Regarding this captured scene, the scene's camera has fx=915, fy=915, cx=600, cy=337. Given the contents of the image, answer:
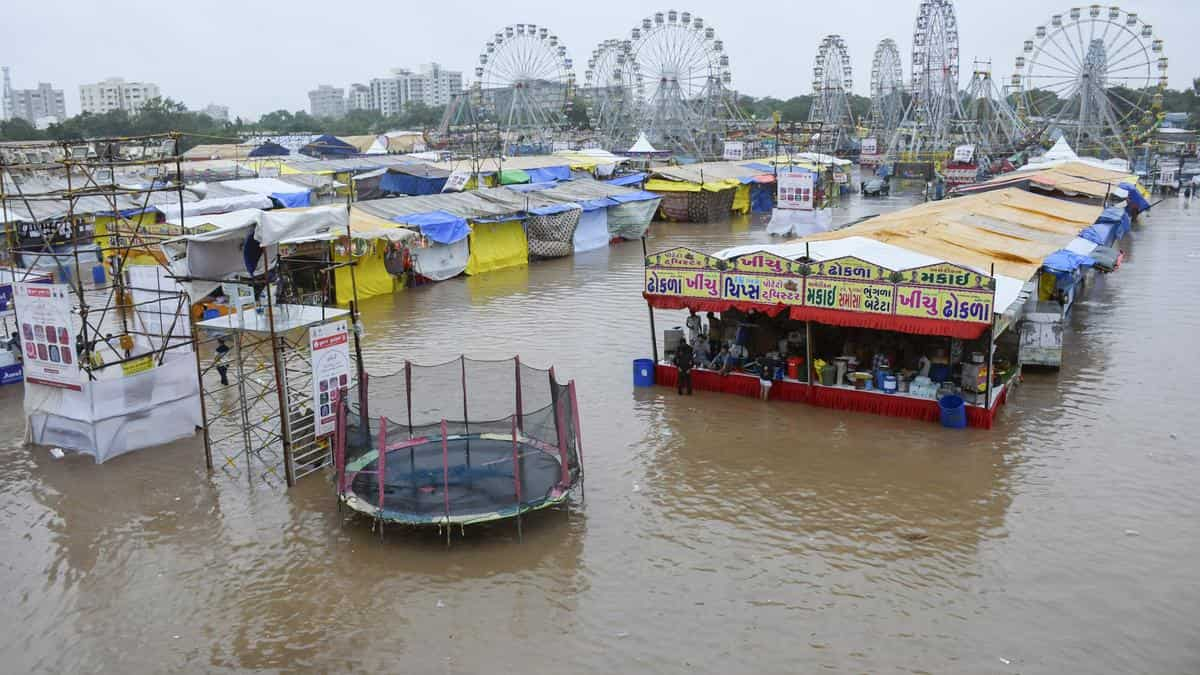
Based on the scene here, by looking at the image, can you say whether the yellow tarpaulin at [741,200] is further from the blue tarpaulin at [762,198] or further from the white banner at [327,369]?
the white banner at [327,369]

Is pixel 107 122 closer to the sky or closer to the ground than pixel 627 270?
closer to the sky

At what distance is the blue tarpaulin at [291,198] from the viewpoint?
101 ft

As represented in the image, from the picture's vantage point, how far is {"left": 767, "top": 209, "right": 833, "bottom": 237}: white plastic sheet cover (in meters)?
34.7

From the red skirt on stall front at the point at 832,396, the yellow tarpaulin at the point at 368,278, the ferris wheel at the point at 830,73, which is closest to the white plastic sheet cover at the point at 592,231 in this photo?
the yellow tarpaulin at the point at 368,278

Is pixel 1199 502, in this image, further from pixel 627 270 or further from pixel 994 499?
pixel 627 270

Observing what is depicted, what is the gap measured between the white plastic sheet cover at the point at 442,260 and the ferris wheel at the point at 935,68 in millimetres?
40798

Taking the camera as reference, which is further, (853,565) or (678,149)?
(678,149)

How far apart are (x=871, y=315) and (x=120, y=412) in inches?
422

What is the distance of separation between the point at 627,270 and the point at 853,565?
1932cm

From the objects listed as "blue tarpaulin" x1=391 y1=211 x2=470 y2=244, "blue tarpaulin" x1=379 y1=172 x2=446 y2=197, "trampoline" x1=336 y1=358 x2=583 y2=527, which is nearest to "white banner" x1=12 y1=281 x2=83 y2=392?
"trampoline" x1=336 y1=358 x2=583 y2=527

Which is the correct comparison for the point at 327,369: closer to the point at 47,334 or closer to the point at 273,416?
the point at 273,416

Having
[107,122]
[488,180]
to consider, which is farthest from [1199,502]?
[107,122]

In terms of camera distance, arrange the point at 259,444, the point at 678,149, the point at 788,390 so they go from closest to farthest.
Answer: the point at 259,444 → the point at 788,390 → the point at 678,149

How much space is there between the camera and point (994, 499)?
10.8 metres
